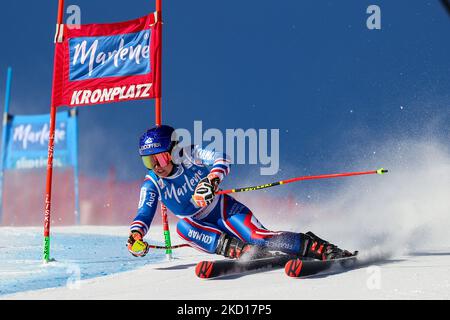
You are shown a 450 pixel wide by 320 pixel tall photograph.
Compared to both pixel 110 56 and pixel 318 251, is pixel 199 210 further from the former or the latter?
pixel 110 56

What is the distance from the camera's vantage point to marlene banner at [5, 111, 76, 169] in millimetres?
16531

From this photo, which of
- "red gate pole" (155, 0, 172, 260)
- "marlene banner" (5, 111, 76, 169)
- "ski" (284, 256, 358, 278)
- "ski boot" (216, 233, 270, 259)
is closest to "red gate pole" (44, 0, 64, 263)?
"red gate pole" (155, 0, 172, 260)

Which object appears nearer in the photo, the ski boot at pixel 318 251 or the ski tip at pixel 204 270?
the ski tip at pixel 204 270

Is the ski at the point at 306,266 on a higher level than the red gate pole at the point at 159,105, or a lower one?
lower

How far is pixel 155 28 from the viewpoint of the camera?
729cm

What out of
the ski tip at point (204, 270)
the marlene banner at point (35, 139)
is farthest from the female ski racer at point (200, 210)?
the marlene banner at point (35, 139)

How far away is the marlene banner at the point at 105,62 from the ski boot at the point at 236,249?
7.22 ft

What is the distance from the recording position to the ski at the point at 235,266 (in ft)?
→ 17.3

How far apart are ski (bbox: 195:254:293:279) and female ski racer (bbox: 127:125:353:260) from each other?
16 cm

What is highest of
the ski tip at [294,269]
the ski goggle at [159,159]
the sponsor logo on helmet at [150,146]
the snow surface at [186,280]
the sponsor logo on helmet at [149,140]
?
the sponsor logo on helmet at [149,140]

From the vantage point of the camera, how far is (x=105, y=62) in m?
7.42

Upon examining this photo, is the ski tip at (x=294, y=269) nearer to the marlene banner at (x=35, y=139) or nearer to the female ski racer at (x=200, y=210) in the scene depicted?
the female ski racer at (x=200, y=210)

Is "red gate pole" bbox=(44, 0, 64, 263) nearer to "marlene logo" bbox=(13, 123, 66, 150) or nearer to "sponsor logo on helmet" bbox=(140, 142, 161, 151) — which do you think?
"sponsor logo on helmet" bbox=(140, 142, 161, 151)

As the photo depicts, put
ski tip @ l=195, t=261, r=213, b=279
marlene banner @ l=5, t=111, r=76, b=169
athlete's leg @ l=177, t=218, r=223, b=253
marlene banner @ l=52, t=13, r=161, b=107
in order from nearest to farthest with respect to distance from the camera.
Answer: ski tip @ l=195, t=261, r=213, b=279 → athlete's leg @ l=177, t=218, r=223, b=253 → marlene banner @ l=52, t=13, r=161, b=107 → marlene banner @ l=5, t=111, r=76, b=169
